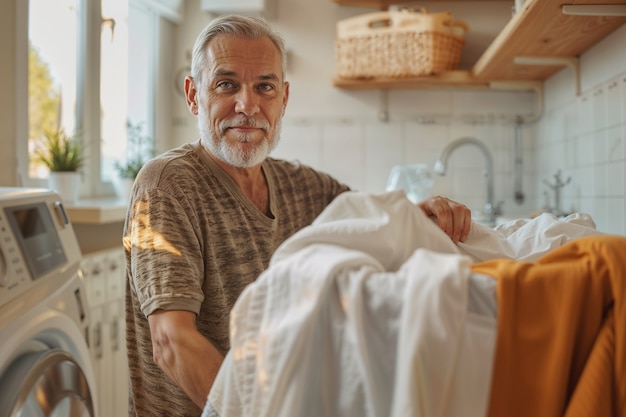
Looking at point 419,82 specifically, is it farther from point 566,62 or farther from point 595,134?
point 595,134

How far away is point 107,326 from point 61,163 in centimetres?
56

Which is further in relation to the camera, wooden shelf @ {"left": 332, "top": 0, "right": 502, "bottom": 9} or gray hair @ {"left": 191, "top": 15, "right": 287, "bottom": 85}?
wooden shelf @ {"left": 332, "top": 0, "right": 502, "bottom": 9}

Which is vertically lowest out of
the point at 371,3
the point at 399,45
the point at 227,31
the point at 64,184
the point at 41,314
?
the point at 41,314

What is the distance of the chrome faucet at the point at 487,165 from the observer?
2756 mm

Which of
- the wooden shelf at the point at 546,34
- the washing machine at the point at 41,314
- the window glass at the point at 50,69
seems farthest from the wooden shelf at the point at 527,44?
the washing machine at the point at 41,314

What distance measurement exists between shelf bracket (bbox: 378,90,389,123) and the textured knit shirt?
1882 mm

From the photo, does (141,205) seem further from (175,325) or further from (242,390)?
(242,390)

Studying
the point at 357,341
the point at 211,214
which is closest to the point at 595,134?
the point at 211,214

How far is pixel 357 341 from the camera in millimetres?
522

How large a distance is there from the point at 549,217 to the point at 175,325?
1.69 ft

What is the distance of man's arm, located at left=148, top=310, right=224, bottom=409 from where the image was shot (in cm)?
84

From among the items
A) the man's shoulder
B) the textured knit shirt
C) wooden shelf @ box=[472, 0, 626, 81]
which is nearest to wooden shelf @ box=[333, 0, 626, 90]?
wooden shelf @ box=[472, 0, 626, 81]

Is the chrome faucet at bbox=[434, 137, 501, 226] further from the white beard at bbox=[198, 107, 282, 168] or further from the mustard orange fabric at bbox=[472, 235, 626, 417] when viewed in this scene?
the mustard orange fabric at bbox=[472, 235, 626, 417]

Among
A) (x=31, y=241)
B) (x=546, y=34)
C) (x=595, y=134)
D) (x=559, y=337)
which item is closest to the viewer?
(x=559, y=337)
